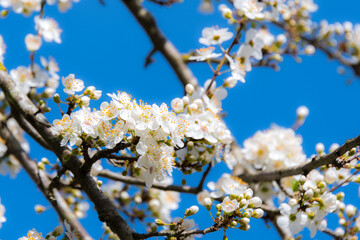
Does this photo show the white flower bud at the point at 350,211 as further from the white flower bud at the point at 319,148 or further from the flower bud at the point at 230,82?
the flower bud at the point at 230,82

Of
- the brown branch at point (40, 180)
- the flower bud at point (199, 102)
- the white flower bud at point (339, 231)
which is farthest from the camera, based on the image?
the white flower bud at point (339, 231)

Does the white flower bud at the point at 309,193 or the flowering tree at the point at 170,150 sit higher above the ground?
the flowering tree at the point at 170,150

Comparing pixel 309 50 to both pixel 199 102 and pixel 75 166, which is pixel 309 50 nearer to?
pixel 199 102

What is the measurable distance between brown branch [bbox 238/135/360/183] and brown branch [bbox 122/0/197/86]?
35.9 inches

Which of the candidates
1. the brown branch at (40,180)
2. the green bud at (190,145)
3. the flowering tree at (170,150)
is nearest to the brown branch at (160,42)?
the flowering tree at (170,150)

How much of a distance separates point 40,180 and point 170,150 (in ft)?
3.47

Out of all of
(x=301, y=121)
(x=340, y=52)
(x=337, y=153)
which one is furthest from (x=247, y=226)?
(x=340, y=52)

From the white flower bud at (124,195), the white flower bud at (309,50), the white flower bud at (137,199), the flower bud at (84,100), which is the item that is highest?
the white flower bud at (309,50)

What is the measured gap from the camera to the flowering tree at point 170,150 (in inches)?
77.9

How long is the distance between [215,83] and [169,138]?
77 cm

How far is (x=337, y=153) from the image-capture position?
194cm

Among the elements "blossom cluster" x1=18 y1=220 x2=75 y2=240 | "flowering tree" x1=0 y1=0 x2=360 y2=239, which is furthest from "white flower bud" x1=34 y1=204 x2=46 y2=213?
"blossom cluster" x1=18 y1=220 x2=75 y2=240

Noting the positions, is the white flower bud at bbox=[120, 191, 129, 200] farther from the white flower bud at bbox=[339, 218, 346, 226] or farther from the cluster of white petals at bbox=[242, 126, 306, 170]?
the white flower bud at bbox=[339, 218, 346, 226]

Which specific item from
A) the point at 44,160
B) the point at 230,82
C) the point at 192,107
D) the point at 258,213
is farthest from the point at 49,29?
the point at 258,213
